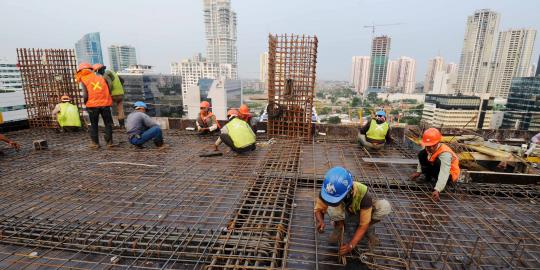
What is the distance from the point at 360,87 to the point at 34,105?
64903 mm

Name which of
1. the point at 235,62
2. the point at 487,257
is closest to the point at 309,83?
the point at 487,257

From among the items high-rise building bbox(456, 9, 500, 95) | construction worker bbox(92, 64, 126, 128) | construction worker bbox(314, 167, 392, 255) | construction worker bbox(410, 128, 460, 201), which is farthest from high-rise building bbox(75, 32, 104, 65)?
construction worker bbox(314, 167, 392, 255)

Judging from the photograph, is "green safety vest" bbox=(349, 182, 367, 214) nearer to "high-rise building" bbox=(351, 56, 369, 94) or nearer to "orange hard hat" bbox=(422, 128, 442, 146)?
"orange hard hat" bbox=(422, 128, 442, 146)

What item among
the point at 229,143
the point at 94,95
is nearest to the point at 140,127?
the point at 94,95

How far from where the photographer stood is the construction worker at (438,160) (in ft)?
11.0

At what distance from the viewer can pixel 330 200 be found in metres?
2.19

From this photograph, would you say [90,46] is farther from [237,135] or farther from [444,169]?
[444,169]

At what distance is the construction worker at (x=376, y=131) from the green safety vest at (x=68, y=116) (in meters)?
7.07

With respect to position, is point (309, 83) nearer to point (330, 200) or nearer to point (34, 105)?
point (330, 200)

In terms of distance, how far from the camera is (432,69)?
241ft

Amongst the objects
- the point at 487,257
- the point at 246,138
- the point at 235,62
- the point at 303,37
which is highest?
the point at 235,62

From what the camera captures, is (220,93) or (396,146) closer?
(396,146)

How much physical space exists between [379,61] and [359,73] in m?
13.0

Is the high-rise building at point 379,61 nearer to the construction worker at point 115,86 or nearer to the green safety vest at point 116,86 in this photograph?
the construction worker at point 115,86
